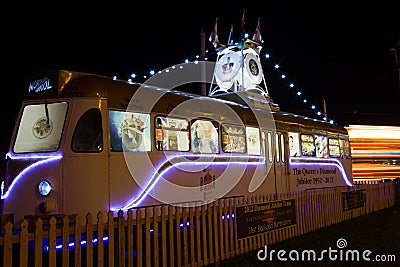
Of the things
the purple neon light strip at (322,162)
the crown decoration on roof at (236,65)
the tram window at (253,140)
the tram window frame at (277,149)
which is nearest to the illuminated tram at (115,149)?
the tram window at (253,140)

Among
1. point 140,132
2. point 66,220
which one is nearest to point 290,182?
point 140,132

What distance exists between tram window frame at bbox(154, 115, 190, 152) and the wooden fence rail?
120 cm

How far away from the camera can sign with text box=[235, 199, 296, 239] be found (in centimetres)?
743

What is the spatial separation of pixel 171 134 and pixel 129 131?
1.08 metres

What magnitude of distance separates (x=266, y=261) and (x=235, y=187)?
290 cm

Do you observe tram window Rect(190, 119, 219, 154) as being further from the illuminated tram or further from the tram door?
the tram door

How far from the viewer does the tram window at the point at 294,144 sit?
40.1ft

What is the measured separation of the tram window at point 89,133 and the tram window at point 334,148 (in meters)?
9.98

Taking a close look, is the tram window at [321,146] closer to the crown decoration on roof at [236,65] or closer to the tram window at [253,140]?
the tram window at [253,140]

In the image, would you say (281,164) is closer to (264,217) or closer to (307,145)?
(307,145)

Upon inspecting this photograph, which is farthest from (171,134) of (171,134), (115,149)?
(115,149)

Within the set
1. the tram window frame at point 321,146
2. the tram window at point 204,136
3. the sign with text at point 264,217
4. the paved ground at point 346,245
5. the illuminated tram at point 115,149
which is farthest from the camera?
the tram window frame at point 321,146

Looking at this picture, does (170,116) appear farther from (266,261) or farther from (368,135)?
(368,135)

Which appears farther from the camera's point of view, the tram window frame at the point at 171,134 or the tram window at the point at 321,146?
the tram window at the point at 321,146
